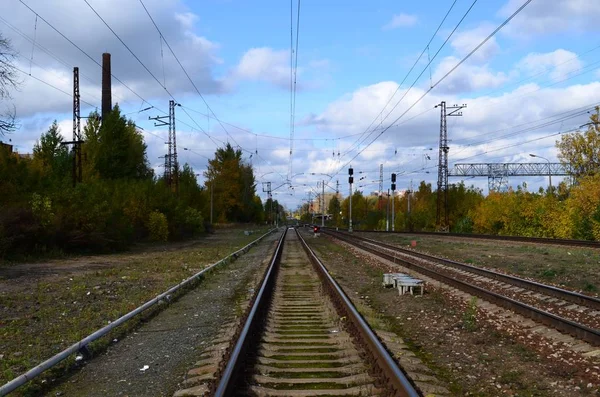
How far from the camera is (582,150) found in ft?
158

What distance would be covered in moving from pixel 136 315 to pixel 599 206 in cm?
3648

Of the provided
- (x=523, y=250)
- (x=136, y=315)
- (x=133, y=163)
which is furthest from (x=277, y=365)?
(x=133, y=163)

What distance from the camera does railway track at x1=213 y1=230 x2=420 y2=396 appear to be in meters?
6.07

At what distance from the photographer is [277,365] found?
24.0ft

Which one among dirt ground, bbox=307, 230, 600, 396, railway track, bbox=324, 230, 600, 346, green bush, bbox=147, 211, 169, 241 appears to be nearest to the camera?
dirt ground, bbox=307, 230, 600, 396

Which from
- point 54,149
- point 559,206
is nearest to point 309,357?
point 559,206

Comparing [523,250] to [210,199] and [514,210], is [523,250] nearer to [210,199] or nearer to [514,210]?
[514,210]

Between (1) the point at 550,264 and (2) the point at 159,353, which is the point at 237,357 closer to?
(2) the point at 159,353

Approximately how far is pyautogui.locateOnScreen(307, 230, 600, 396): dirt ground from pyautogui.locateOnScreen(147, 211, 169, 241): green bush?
29.5 m

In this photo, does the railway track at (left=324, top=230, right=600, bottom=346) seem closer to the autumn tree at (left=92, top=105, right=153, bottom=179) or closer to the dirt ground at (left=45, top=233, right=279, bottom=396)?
the dirt ground at (left=45, top=233, right=279, bottom=396)

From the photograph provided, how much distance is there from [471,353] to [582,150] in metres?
46.3

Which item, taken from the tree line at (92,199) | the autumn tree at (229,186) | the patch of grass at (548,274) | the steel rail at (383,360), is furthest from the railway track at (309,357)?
the autumn tree at (229,186)

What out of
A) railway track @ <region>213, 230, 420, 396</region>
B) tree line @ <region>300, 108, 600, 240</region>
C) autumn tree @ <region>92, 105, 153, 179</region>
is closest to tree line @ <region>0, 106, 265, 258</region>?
autumn tree @ <region>92, 105, 153, 179</region>

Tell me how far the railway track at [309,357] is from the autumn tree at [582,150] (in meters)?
43.1
